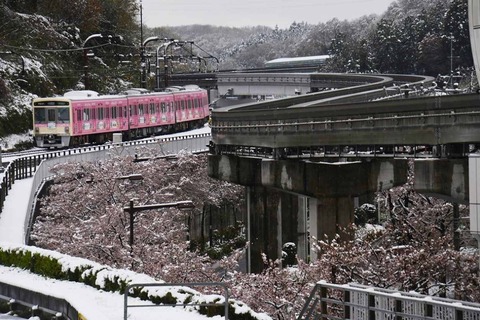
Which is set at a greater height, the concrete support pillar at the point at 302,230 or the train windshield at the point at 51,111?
the train windshield at the point at 51,111

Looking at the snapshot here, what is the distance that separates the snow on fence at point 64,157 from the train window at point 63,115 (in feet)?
9.72

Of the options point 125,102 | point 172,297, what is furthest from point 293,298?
point 125,102

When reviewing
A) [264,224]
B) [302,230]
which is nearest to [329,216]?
[264,224]

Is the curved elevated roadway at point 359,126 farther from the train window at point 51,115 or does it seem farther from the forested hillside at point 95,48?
the forested hillside at point 95,48

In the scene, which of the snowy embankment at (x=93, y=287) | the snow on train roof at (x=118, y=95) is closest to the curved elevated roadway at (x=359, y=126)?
the snowy embankment at (x=93, y=287)

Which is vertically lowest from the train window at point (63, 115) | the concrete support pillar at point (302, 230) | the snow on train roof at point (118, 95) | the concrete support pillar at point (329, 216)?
the concrete support pillar at point (302, 230)

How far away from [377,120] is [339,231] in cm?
583

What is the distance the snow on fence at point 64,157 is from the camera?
149 feet

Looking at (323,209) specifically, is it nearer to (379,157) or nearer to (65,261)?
(379,157)

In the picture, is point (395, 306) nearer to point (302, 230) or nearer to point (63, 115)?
point (302, 230)

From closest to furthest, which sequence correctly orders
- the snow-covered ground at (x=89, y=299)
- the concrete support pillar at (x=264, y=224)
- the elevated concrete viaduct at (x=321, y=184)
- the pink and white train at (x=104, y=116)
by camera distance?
the snow-covered ground at (x=89, y=299)
the elevated concrete viaduct at (x=321, y=184)
the concrete support pillar at (x=264, y=224)
the pink and white train at (x=104, y=116)

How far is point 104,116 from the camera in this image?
236ft

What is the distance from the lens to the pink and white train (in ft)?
221

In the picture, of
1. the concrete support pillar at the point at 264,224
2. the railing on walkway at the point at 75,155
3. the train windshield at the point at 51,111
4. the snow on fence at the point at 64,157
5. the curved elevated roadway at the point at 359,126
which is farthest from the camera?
the train windshield at the point at 51,111
